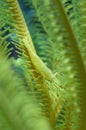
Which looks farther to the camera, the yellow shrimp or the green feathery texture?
the yellow shrimp

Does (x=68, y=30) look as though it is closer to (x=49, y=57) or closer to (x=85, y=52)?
(x=85, y=52)

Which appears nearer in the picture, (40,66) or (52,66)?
(40,66)

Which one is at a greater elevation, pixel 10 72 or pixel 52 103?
pixel 10 72

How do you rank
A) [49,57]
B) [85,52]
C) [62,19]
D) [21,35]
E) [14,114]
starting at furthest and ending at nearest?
[49,57] < [21,35] < [85,52] < [62,19] < [14,114]

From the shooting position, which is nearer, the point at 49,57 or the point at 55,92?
the point at 55,92

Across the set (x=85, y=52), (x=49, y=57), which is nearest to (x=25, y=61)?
(x=49, y=57)

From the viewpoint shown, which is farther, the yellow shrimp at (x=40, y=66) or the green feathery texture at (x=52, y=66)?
the yellow shrimp at (x=40, y=66)

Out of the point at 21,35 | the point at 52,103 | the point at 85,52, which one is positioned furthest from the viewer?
the point at 21,35

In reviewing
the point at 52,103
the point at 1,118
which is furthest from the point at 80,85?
the point at 52,103

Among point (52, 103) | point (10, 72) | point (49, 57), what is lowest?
point (52, 103)

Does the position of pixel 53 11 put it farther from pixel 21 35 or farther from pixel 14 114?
pixel 21 35
